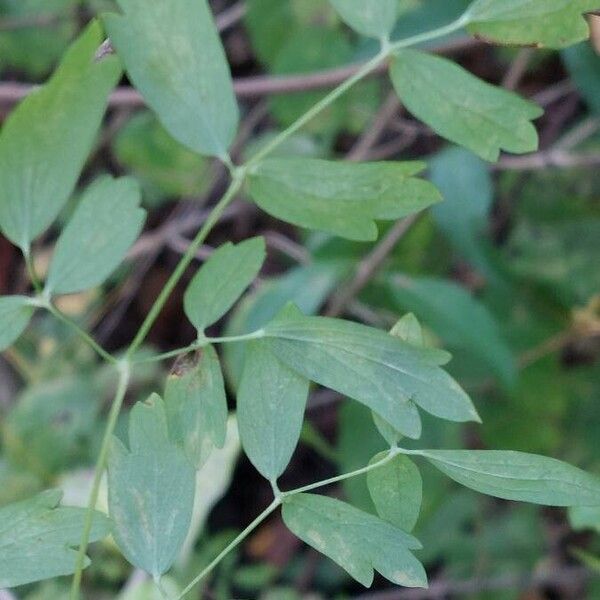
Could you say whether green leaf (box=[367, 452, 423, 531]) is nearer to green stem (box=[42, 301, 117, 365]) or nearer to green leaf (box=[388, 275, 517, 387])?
green stem (box=[42, 301, 117, 365])

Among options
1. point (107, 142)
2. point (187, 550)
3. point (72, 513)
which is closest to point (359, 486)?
point (187, 550)

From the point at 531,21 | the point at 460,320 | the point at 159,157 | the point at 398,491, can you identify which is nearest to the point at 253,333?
the point at 398,491

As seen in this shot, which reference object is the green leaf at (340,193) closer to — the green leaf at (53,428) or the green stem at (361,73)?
the green stem at (361,73)

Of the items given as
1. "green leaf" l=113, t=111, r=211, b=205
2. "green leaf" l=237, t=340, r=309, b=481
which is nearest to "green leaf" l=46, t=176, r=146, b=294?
"green leaf" l=237, t=340, r=309, b=481

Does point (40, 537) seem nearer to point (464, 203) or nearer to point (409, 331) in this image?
point (409, 331)

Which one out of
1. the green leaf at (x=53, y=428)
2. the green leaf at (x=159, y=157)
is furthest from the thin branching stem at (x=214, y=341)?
the green leaf at (x=159, y=157)

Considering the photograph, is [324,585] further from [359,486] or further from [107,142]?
[107,142]
